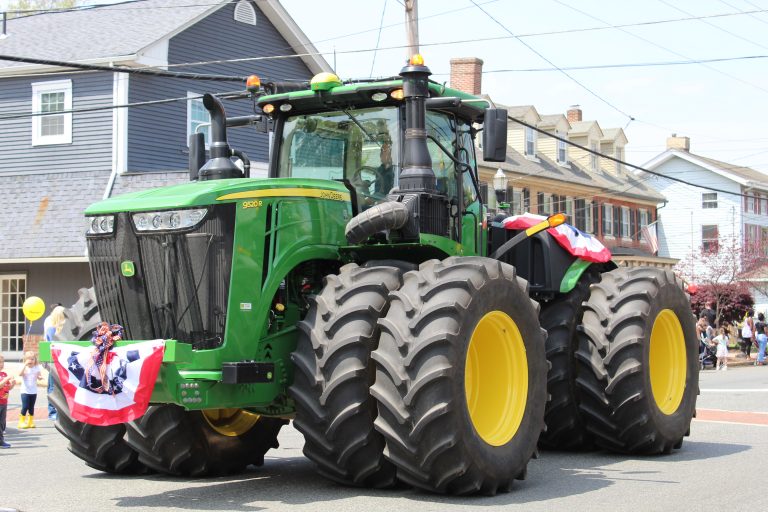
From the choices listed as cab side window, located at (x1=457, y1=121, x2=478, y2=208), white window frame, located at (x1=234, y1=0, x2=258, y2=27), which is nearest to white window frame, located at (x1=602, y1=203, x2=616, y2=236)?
white window frame, located at (x1=234, y1=0, x2=258, y2=27)

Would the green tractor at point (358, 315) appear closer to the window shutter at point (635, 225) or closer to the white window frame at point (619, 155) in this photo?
the white window frame at point (619, 155)

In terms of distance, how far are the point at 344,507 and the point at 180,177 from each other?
18.6m

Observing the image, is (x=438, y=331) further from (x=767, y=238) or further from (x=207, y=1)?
(x=767, y=238)

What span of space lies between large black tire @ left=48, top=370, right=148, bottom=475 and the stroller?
26.7 meters

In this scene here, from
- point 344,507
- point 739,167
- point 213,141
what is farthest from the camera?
point 739,167

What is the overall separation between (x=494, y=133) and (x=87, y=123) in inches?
818

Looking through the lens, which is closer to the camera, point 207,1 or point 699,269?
point 207,1

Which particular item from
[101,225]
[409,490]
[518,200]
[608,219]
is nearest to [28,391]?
[101,225]

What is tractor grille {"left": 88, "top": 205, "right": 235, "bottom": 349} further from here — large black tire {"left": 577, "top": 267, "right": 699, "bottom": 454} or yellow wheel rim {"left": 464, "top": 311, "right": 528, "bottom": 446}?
large black tire {"left": 577, "top": 267, "right": 699, "bottom": 454}

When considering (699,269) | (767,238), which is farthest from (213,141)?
(767,238)

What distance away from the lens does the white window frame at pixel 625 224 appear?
54.5m

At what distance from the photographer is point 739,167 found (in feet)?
224

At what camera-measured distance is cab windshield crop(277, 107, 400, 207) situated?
945 cm

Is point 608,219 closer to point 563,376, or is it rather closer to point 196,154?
point 563,376
